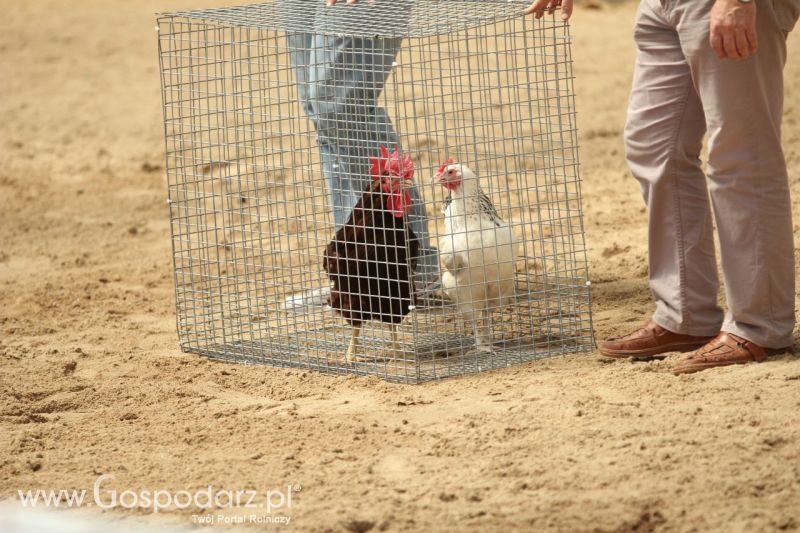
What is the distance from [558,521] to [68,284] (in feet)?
12.4

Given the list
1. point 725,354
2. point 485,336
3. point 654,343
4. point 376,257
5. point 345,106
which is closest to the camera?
point 725,354

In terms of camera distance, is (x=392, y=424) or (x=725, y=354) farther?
(x=725, y=354)

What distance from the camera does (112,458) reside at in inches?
138

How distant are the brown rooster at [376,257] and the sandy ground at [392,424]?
314mm

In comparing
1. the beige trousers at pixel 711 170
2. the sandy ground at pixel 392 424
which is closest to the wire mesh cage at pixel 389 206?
the sandy ground at pixel 392 424

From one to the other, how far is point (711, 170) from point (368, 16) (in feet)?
5.02

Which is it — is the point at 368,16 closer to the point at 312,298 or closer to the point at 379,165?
the point at 379,165

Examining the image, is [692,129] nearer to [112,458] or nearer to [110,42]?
[112,458]

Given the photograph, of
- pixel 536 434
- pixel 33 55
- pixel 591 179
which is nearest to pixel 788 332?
pixel 536 434

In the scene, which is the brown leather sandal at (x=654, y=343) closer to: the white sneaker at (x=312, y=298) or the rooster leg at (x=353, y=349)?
the rooster leg at (x=353, y=349)

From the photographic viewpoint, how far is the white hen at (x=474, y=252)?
4246 millimetres

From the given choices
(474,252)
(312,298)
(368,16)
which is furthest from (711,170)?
(312,298)

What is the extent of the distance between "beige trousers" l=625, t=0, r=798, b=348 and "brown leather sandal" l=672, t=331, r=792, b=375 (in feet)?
0.10

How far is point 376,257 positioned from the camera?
4.20 meters
